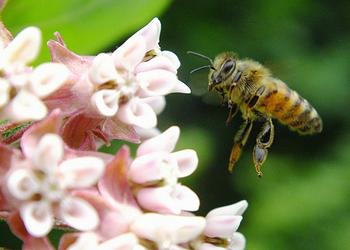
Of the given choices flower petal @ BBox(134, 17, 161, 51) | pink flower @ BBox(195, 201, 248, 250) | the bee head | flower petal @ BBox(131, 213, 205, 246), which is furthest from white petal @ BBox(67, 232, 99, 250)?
the bee head

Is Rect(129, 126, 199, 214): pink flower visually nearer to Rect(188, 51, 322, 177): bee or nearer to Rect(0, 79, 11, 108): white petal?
Rect(0, 79, 11, 108): white petal

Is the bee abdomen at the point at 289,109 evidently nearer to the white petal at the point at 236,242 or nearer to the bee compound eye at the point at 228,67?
the bee compound eye at the point at 228,67

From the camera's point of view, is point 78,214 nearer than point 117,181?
Yes

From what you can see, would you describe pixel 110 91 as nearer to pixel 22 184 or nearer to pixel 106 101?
pixel 106 101

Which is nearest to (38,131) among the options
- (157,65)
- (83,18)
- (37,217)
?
(37,217)

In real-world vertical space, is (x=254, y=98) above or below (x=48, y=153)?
below

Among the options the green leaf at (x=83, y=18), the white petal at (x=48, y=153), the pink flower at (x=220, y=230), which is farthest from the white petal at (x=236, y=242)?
the green leaf at (x=83, y=18)
